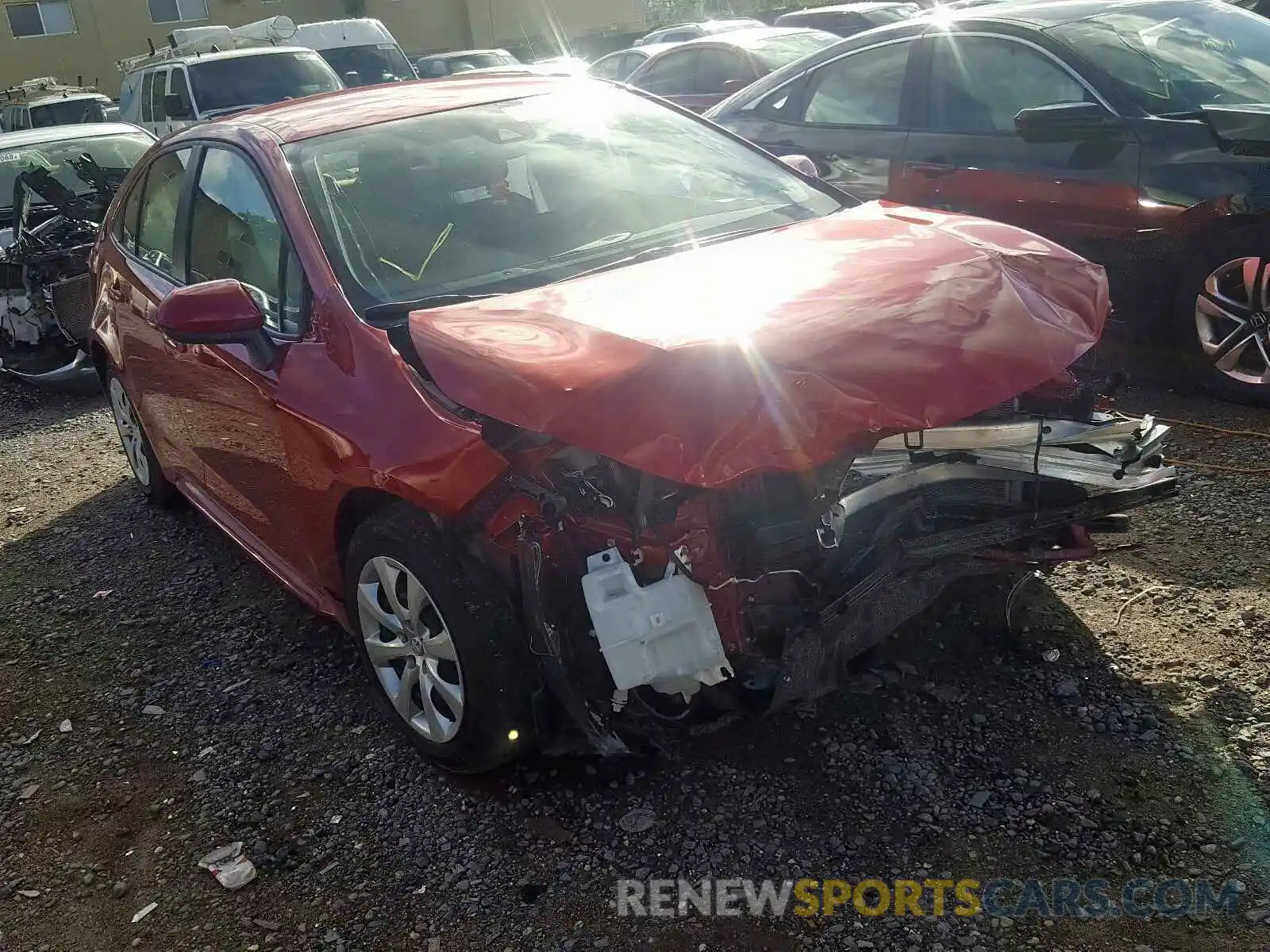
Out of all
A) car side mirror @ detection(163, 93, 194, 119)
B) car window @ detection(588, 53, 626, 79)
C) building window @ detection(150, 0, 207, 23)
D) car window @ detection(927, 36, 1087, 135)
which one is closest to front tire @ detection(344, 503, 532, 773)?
car window @ detection(927, 36, 1087, 135)

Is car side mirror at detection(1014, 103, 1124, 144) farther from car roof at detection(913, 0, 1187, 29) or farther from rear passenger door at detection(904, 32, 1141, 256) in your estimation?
car roof at detection(913, 0, 1187, 29)

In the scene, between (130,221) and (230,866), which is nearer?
(230,866)

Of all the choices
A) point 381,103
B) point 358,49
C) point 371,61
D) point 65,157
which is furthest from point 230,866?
point 358,49

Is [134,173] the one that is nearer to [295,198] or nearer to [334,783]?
[295,198]

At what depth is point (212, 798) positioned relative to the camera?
3.19m

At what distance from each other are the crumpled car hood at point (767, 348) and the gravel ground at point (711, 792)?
99 cm

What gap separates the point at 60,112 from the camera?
16.6 metres

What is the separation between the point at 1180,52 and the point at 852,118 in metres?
1.62

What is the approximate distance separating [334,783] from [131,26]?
33.1 m

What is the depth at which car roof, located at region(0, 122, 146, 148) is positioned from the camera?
27.9ft

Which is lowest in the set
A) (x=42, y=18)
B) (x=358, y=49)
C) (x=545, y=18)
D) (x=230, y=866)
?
(x=230, y=866)

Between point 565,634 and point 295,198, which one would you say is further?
point 295,198

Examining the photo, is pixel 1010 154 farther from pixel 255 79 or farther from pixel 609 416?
pixel 255 79

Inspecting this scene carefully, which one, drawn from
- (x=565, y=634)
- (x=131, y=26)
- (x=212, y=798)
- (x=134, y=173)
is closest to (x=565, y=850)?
(x=565, y=634)
